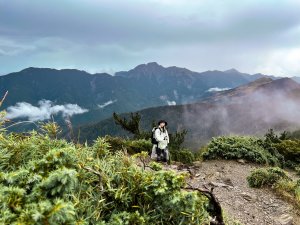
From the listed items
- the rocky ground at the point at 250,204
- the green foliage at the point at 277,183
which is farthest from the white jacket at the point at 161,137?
the green foliage at the point at 277,183

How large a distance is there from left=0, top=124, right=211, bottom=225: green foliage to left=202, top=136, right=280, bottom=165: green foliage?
17.1 metres

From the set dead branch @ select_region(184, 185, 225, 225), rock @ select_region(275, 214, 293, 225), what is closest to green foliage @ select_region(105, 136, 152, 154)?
rock @ select_region(275, 214, 293, 225)

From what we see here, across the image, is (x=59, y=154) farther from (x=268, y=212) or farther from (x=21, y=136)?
(x=268, y=212)

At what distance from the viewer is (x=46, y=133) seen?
4074 mm

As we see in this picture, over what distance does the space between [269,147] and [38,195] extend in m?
21.7

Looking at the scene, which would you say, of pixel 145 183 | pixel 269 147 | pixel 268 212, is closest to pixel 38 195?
pixel 145 183

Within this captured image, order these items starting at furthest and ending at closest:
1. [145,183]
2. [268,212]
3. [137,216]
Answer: [268,212], [145,183], [137,216]

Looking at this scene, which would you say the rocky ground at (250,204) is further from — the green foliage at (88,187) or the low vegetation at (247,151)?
the green foliage at (88,187)

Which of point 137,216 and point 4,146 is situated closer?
point 137,216

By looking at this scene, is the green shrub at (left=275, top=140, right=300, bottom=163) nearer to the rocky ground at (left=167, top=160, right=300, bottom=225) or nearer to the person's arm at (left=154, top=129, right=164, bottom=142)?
the rocky ground at (left=167, top=160, right=300, bottom=225)

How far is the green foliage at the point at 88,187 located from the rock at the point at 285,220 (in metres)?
6.76

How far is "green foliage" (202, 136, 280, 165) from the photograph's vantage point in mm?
20469

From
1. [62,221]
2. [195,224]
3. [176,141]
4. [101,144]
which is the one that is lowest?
[176,141]

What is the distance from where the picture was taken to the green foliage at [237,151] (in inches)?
806
